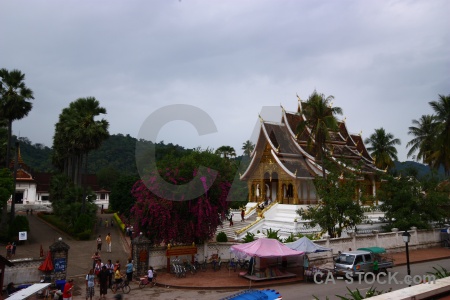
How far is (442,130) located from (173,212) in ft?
96.9

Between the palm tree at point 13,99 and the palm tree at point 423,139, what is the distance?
44.6m

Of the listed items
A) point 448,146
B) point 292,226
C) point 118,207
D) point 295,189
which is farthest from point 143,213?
point 448,146

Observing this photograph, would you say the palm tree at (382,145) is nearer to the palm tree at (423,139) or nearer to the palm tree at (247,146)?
the palm tree at (423,139)

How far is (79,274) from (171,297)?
5.95 meters

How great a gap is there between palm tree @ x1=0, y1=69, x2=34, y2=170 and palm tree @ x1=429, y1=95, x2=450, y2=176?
123 feet

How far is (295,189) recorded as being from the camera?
31.3m

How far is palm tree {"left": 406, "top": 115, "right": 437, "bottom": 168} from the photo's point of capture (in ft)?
148

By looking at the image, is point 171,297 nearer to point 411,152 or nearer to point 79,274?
point 79,274

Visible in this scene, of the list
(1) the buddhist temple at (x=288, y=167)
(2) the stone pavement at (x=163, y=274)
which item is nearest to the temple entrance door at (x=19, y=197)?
(2) the stone pavement at (x=163, y=274)

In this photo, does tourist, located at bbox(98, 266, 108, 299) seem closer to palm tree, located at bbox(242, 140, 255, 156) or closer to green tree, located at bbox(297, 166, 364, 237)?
green tree, located at bbox(297, 166, 364, 237)

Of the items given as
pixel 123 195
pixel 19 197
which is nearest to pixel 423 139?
pixel 123 195

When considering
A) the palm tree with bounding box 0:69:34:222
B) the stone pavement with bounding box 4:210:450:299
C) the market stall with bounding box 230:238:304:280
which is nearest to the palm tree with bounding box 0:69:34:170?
the palm tree with bounding box 0:69:34:222

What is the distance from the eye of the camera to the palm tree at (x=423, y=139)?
45.2 meters

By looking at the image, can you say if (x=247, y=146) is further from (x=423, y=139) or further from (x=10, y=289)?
(x=10, y=289)
